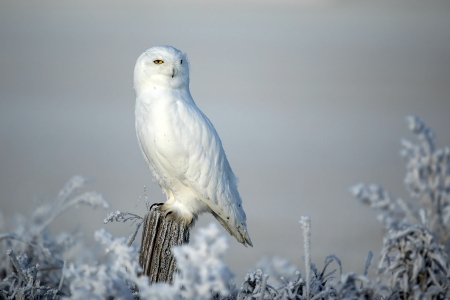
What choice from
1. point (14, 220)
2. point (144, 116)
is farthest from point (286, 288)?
point (14, 220)

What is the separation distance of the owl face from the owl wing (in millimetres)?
211

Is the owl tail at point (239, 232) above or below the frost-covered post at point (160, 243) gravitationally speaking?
above

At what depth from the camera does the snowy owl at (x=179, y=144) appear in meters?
4.03

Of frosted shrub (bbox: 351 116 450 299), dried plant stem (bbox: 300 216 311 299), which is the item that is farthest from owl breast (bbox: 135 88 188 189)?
frosted shrub (bbox: 351 116 450 299)

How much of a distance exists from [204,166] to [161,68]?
83 cm

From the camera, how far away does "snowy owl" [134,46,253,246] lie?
4027 millimetres

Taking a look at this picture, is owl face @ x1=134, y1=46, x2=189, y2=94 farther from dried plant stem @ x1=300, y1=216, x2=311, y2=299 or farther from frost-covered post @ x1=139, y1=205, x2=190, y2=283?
dried plant stem @ x1=300, y1=216, x2=311, y2=299

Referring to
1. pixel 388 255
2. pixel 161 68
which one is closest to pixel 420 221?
pixel 388 255

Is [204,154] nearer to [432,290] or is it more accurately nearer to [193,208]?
[193,208]

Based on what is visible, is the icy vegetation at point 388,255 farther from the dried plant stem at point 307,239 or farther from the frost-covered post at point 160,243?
the frost-covered post at point 160,243

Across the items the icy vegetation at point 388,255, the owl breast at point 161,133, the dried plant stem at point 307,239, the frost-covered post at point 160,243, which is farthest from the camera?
the owl breast at point 161,133

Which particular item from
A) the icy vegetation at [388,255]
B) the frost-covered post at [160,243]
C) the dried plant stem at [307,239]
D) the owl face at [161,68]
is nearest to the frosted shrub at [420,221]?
the icy vegetation at [388,255]

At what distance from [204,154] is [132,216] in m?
0.73

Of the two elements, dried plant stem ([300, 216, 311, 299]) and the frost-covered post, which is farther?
the frost-covered post
